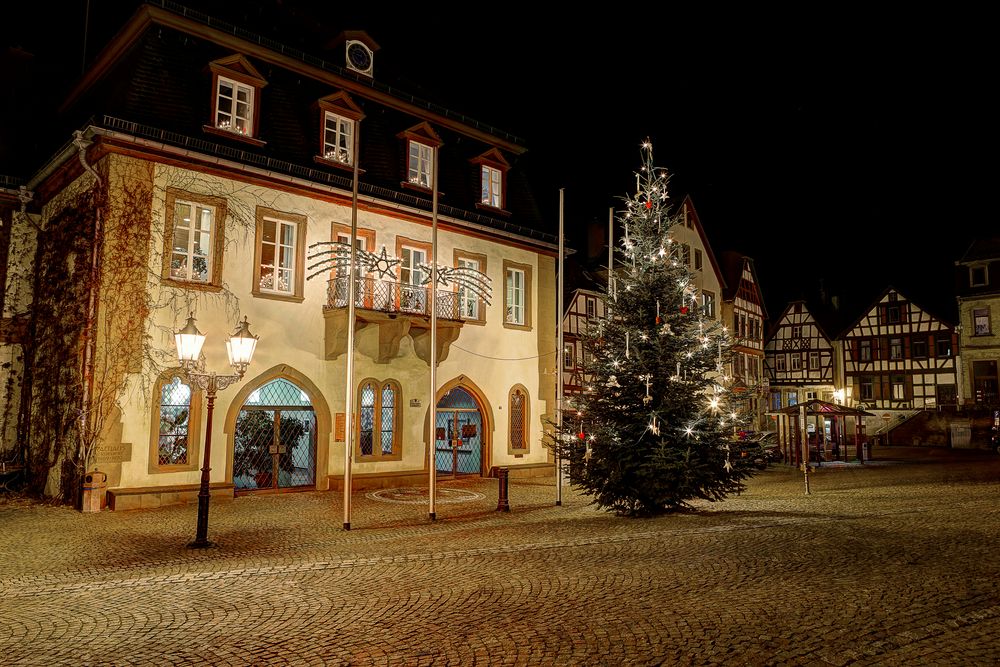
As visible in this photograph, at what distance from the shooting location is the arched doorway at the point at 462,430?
2270cm

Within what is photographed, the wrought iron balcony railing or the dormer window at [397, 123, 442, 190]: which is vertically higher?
the dormer window at [397, 123, 442, 190]

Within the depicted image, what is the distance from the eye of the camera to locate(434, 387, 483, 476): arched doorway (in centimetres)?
2270

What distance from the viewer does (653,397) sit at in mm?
14227

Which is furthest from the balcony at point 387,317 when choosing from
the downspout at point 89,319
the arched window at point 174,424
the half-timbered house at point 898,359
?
the half-timbered house at point 898,359

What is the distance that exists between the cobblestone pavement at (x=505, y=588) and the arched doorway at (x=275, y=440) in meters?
3.13

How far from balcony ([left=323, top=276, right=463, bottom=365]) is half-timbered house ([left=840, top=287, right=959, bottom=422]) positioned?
133ft

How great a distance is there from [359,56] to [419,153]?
126 inches

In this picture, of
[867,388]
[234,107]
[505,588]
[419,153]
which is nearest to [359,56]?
[419,153]

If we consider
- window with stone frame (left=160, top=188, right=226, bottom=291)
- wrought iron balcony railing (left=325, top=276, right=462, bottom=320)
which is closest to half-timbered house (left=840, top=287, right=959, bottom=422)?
wrought iron balcony railing (left=325, top=276, right=462, bottom=320)

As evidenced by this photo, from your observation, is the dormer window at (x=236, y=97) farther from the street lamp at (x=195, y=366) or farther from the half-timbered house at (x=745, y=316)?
the half-timbered house at (x=745, y=316)

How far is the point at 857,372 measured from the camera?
53.3m

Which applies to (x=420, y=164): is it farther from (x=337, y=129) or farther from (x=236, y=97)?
(x=236, y=97)

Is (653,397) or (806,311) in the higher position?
(806,311)

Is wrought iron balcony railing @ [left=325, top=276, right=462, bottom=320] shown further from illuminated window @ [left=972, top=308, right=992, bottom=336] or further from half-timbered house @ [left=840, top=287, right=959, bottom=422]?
illuminated window @ [left=972, top=308, right=992, bottom=336]
